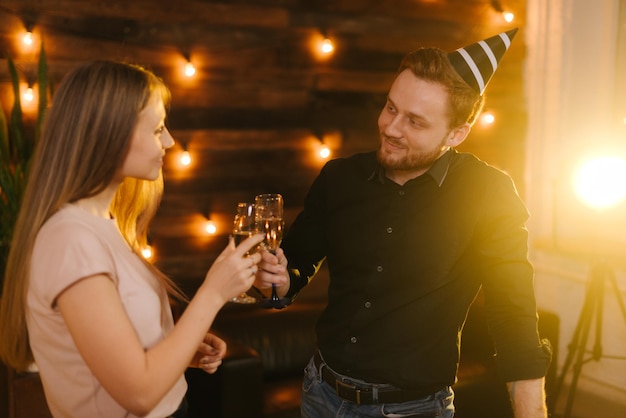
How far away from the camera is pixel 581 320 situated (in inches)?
141

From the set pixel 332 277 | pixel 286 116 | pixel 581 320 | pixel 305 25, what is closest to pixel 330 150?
pixel 286 116

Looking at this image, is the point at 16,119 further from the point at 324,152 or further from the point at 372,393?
the point at 372,393

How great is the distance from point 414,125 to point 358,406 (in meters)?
0.81

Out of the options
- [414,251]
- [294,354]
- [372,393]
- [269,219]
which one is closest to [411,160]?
[414,251]

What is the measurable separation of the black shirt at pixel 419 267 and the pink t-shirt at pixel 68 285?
612 millimetres

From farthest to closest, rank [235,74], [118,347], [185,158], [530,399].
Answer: [235,74], [185,158], [530,399], [118,347]

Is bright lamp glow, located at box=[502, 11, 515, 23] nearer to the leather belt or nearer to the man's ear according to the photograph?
the man's ear

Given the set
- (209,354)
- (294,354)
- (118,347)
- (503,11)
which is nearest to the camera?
(118,347)

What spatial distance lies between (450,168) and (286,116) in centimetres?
214

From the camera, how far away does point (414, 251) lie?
1801 millimetres

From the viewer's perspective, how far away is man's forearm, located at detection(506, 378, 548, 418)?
59.9 inches

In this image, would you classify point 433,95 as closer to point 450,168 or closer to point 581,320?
point 450,168

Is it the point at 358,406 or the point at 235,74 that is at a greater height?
the point at 235,74

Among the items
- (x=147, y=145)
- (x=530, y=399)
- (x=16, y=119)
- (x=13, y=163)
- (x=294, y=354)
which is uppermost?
(x=16, y=119)
